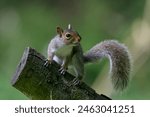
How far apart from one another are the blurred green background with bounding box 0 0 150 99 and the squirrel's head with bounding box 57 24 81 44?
5.13 feet

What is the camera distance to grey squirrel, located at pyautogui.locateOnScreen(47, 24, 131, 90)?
109 inches

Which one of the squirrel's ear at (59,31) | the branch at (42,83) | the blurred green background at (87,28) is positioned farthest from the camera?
the blurred green background at (87,28)

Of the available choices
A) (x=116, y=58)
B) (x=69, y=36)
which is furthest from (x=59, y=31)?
(x=116, y=58)

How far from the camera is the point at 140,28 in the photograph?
5867 mm

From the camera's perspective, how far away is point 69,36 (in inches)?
111

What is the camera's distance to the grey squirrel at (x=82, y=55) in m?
2.76

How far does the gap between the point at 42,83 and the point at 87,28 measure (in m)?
3.98

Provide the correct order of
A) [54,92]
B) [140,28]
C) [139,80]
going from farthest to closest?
[140,28] → [139,80] → [54,92]

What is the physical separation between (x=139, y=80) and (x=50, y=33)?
1230 millimetres

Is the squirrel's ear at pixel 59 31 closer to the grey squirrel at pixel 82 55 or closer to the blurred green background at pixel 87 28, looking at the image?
the grey squirrel at pixel 82 55

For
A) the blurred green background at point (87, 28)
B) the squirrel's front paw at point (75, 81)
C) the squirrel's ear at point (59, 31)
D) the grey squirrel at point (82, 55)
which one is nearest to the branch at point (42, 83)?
the squirrel's front paw at point (75, 81)

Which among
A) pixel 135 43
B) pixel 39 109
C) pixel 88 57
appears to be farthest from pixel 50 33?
pixel 39 109

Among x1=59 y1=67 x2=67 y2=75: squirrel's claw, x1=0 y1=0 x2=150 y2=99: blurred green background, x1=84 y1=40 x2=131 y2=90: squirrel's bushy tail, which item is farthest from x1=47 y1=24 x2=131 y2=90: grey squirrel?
x1=0 y1=0 x2=150 y2=99: blurred green background

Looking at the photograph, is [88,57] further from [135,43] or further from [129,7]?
[129,7]
